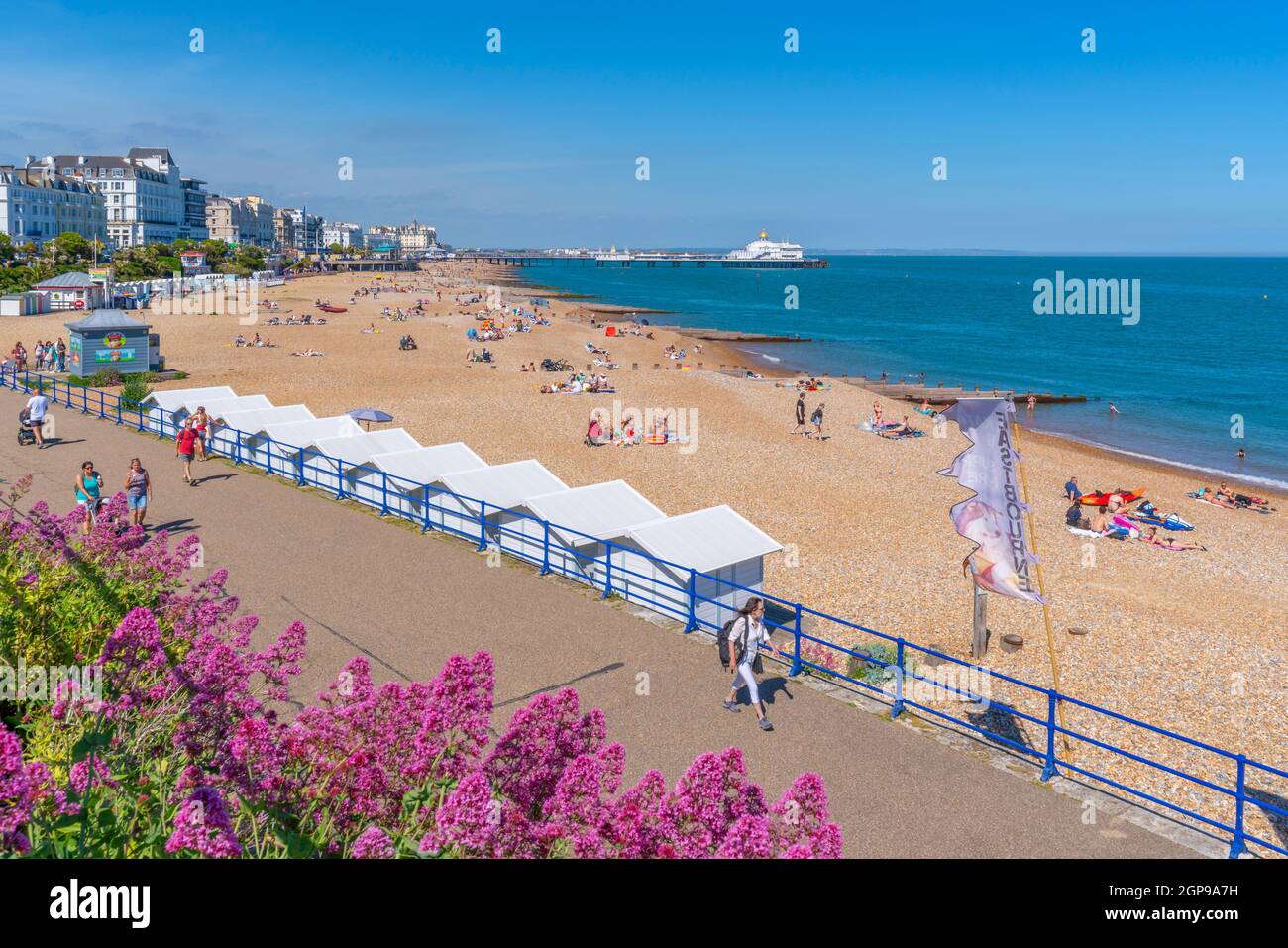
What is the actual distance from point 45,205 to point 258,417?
12487cm

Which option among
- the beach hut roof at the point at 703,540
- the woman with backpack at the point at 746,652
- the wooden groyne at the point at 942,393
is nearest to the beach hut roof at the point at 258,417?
the beach hut roof at the point at 703,540

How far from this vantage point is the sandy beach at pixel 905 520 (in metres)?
14.1

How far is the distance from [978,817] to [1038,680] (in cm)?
710

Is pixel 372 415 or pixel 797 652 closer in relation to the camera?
pixel 797 652

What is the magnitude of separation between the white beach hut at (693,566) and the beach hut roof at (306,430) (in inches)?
359

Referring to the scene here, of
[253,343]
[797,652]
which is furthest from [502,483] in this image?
[253,343]

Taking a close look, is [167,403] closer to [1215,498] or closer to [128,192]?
[1215,498]

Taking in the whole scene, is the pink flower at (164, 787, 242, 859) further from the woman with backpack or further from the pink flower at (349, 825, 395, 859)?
the woman with backpack

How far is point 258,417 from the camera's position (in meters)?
21.0

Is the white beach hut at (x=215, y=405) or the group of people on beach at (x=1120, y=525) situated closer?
the white beach hut at (x=215, y=405)

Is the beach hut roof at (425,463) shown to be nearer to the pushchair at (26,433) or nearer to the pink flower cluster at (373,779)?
the pushchair at (26,433)

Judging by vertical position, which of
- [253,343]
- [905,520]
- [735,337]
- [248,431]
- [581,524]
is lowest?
[905,520]

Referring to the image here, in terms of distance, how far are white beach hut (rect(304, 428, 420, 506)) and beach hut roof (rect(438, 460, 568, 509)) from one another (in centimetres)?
228
